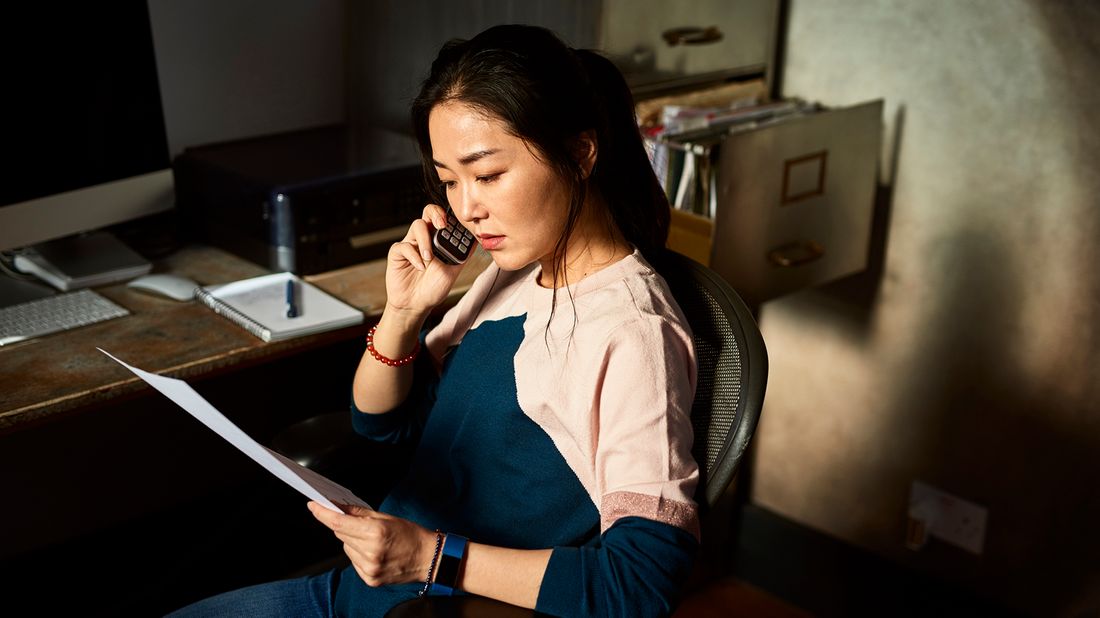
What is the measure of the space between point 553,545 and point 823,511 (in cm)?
145

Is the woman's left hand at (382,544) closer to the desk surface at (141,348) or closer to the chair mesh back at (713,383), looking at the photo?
the chair mesh back at (713,383)

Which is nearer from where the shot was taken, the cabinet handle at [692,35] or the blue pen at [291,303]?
the blue pen at [291,303]

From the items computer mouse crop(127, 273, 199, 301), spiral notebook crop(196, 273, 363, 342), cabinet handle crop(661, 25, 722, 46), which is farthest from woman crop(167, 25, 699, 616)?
cabinet handle crop(661, 25, 722, 46)

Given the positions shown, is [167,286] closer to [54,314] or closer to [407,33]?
[54,314]

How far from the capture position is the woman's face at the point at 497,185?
3.93 ft

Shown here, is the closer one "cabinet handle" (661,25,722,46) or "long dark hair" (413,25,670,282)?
"long dark hair" (413,25,670,282)

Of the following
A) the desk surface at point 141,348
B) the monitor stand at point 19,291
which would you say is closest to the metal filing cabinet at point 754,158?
the desk surface at point 141,348

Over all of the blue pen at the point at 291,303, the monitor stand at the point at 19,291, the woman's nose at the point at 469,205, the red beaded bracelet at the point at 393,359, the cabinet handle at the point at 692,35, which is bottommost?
the monitor stand at the point at 19,291

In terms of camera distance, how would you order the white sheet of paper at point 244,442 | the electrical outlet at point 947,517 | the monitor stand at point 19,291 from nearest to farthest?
the white sheet of paper at point 244,442 < the monitor stand at point 19,291 < the electrical outlet at point 947,517

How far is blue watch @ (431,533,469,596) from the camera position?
3.84 ft

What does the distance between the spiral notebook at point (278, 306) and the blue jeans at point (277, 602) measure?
14.2 inches

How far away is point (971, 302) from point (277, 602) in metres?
1.45

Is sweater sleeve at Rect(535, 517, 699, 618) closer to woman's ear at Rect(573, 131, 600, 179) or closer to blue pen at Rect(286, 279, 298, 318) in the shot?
woman's ear at Rect(573, 131, 600, 179)

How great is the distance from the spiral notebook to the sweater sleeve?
669 mm
